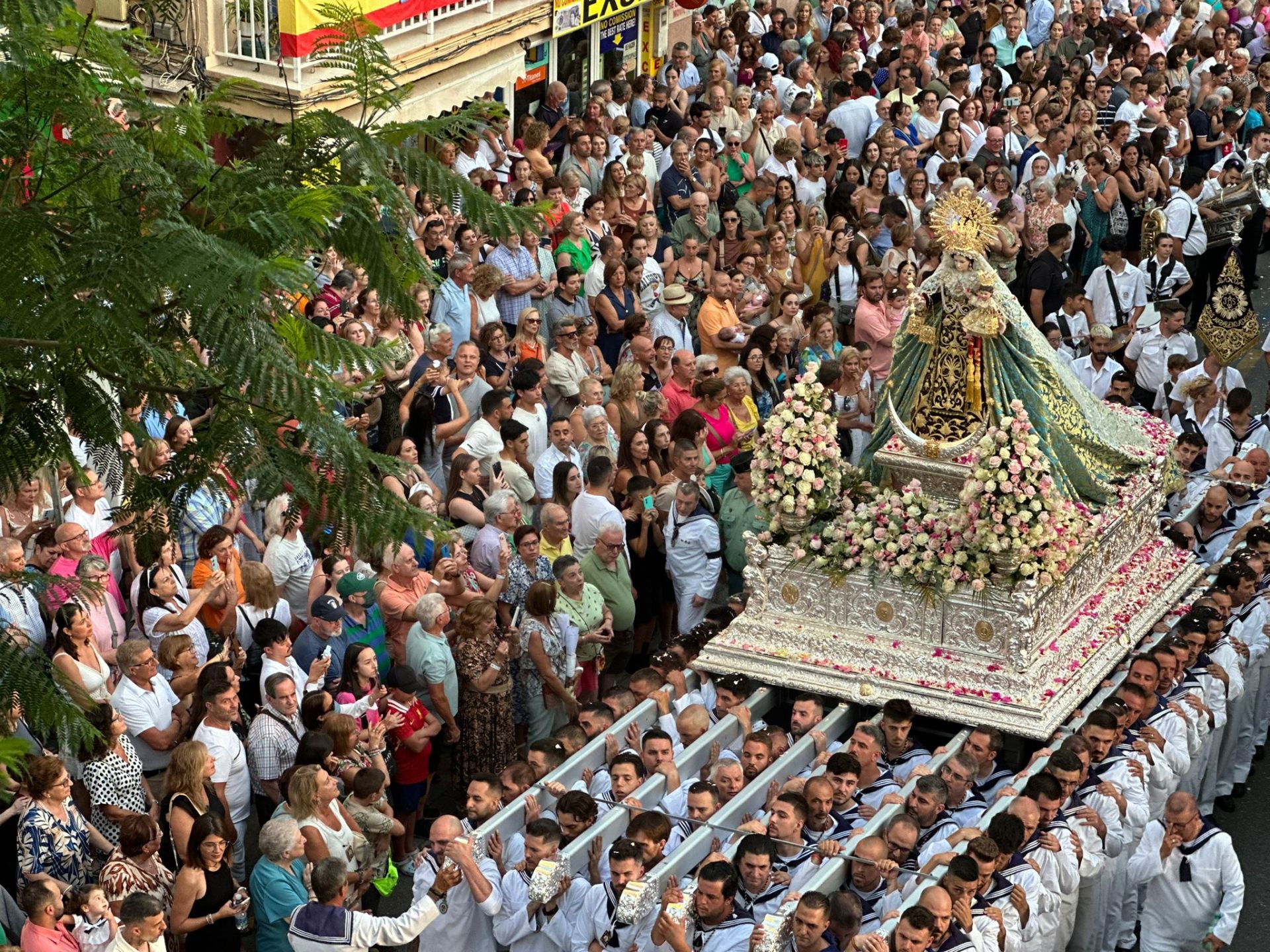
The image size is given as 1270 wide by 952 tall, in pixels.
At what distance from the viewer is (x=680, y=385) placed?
50.3ft

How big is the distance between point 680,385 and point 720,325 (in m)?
1.31

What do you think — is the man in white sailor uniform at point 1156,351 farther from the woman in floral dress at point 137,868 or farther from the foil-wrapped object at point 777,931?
the woman in floral dress at point 137,868

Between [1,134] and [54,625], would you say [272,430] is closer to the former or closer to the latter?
[1,134]

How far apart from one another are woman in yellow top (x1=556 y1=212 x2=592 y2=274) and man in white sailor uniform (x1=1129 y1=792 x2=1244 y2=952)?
7091mm

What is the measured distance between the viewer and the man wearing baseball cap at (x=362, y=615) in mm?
11609

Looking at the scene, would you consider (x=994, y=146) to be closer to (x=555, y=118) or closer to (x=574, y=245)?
(x=555, y=118)

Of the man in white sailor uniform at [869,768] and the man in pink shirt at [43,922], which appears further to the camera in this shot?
the man in white sailor uniform at [869,768]

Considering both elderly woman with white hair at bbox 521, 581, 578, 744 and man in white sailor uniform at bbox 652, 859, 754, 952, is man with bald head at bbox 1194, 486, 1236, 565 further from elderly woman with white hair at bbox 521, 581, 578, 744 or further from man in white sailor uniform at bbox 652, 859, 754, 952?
man in white sailor uniform at bbox 652, 859, 754, 952

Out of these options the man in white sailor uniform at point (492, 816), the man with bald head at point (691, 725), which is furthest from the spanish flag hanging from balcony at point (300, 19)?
the man in white sailor uniform at point (492, 816)

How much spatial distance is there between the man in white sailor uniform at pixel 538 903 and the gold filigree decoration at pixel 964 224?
14.4 feet

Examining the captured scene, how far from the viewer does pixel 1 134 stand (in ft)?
20.6

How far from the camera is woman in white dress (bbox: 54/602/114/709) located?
34.0 ft

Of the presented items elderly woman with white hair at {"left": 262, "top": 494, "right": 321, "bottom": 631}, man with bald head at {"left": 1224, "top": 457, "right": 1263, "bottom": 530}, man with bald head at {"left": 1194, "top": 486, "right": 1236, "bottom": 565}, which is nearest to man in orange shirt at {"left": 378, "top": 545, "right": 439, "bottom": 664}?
elderly woman with white hair at {"left": 262, "top": 494, "right": 321, "bottom": 631}

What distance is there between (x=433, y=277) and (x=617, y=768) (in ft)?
15.5
